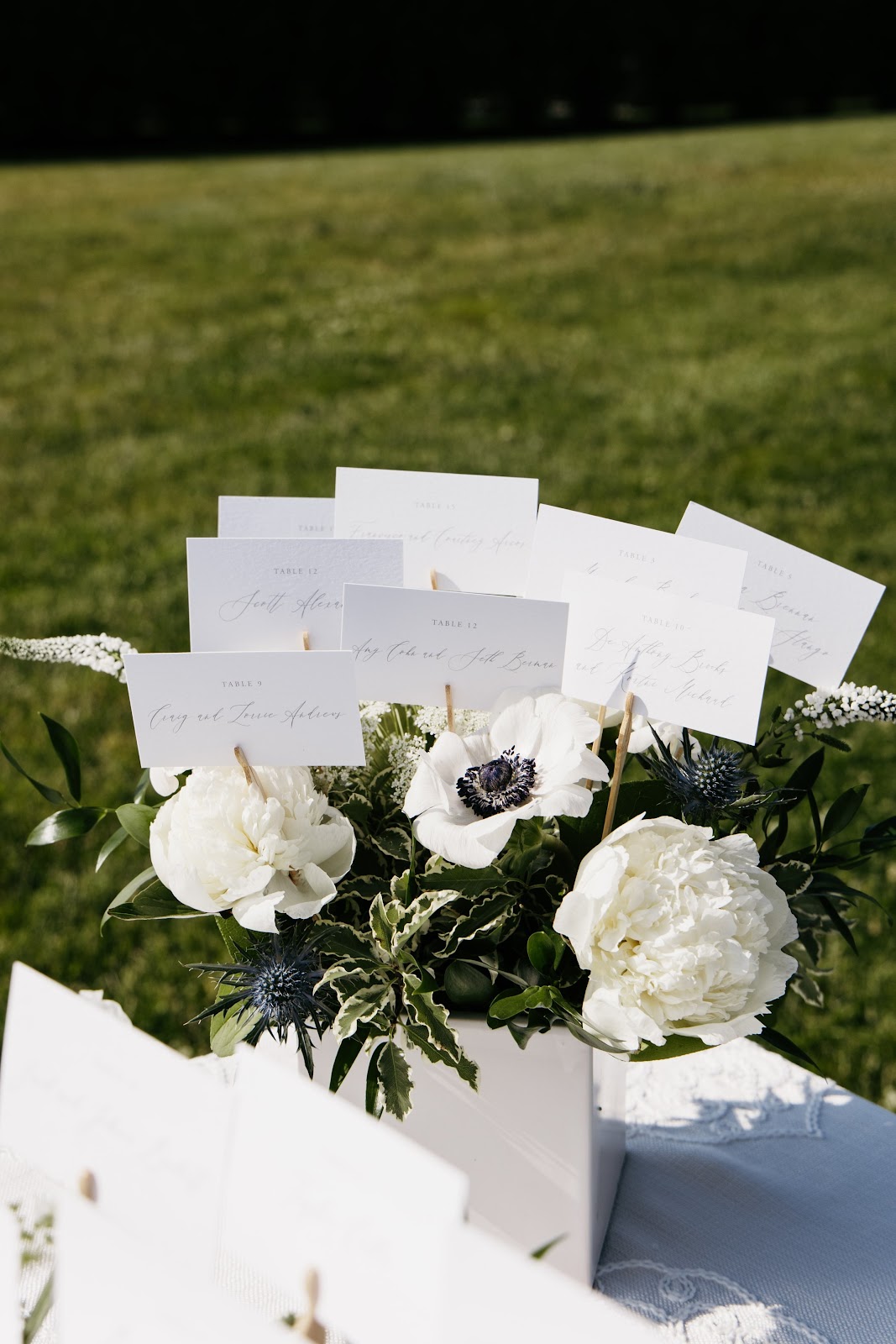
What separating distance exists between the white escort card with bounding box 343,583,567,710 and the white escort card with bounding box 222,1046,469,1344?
282 millimetres

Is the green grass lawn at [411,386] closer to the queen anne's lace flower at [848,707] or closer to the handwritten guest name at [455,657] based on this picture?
the queen anne's lace flower at [848,707]

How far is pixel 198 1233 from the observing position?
56 cm

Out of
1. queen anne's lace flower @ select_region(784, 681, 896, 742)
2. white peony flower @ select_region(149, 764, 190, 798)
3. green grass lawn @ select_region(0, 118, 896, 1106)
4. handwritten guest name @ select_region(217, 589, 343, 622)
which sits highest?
handwritten guest name @ select_region(217, 589, 343, 622)

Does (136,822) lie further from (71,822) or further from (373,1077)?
(373,1077)

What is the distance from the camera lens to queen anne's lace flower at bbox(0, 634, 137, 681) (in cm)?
84

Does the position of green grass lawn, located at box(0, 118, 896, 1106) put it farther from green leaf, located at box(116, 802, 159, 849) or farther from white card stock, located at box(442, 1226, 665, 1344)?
white card stock, located at box(442, 1226, 665, 1344)

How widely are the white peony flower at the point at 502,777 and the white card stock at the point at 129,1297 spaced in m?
0.26

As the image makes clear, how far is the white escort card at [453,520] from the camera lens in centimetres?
88

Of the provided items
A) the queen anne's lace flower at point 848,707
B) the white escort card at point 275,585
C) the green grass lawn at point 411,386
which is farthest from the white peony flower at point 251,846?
the green grass lawn at point 411,386

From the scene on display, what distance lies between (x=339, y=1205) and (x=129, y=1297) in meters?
0.09

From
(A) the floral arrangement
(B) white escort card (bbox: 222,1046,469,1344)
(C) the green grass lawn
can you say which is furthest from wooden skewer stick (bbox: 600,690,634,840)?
(C) the green grass lawn

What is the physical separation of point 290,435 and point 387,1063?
3.55m

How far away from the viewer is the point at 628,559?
81 centimetres

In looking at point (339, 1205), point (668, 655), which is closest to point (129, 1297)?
point (339, 1205)
